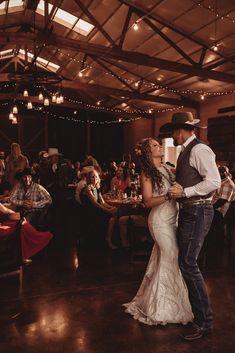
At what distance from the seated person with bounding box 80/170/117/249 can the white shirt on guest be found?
3.13 m

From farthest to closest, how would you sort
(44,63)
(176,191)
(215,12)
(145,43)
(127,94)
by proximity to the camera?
(44,63) < (127,94) < (145,43) < (215,12) < (176,191)

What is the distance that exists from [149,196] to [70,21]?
7.60 metres

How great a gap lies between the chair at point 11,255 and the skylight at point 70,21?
20.9ft

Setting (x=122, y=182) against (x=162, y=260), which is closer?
(x=162, y=260)

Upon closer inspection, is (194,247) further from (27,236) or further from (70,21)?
(70,21)

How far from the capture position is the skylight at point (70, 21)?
892 cm

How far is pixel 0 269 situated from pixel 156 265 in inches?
73.8

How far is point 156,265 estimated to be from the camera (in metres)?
3.08

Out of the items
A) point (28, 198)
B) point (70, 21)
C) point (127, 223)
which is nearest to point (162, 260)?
point (127, 223)

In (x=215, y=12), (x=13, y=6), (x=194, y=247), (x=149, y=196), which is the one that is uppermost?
(x=13, y=6)

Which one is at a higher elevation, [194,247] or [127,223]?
[194,247]

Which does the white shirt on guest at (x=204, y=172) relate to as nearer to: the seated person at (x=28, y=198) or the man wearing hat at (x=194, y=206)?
the man wearing hat at (x=194, y=206)

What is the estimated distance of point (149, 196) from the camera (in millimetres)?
2928

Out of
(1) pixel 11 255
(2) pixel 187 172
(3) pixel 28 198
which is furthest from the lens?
(3) pixel 28 198
